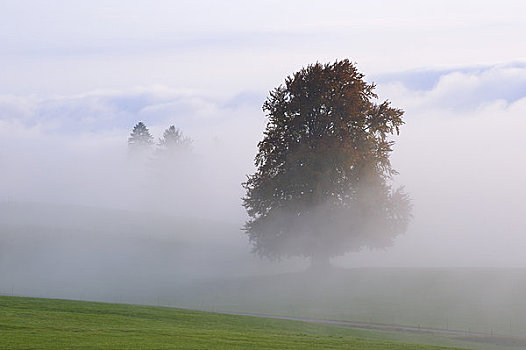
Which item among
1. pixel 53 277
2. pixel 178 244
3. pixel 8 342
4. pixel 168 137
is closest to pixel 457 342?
pixel 8 342

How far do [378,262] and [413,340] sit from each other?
5332 cm

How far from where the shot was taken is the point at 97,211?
139 m

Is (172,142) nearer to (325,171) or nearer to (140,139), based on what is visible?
(140,139)

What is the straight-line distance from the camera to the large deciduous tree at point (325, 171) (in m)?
59.6

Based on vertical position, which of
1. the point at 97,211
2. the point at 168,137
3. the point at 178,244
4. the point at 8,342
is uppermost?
the point at 168,137

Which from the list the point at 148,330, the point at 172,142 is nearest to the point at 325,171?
the point at 148,330

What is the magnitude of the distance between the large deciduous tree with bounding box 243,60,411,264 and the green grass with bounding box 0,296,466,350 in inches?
784

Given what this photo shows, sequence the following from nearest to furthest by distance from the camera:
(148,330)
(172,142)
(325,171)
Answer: (148,330) → (325,171) → (172,142)

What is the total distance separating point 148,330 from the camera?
31.5m

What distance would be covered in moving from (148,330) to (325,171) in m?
30.3

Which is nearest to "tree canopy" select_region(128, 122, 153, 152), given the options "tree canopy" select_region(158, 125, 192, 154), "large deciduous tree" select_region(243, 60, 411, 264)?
"tree canopy" select_region(158, 125, 192, 154)

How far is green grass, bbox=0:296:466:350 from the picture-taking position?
89.4 feet

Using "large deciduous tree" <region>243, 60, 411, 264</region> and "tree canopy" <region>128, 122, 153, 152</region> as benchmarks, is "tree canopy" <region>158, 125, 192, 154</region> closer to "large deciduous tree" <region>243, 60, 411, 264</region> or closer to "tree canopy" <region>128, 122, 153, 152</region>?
"tree canopy" <region>128, 122, 153, 152</region>

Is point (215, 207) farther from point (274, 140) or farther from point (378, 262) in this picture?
point (274, 140)
